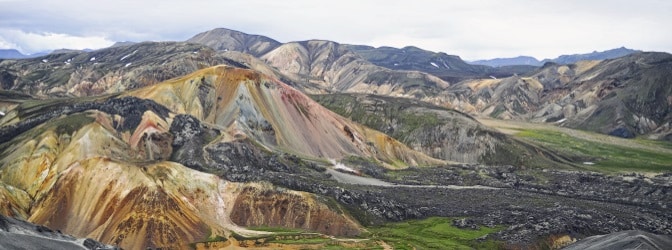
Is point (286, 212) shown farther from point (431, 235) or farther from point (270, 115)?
point (270, 115)

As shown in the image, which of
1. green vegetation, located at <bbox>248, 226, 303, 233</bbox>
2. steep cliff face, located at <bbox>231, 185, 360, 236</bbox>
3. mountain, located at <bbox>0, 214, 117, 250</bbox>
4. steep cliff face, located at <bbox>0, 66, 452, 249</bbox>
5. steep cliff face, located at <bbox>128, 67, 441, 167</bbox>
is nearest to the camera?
mountain, located at <bbox>0, 214, 117, 250</bbox>

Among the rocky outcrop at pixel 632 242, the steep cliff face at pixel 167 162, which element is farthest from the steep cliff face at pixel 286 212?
the rocky outcrop at pixel 632 242

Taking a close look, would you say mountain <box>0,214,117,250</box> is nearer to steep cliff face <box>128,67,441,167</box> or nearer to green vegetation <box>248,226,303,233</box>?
green vegetation <box>248,226,303,233</box>

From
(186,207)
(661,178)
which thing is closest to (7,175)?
(186,207)

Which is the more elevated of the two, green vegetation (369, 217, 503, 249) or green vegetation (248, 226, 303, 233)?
green vegetation (248, 226, 303, 233)

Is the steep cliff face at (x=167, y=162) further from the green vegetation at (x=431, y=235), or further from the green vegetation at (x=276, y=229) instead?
the green vegetation at (x=431, y=235)

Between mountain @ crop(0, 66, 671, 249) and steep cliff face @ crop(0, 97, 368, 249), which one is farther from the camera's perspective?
mountain @ crop(0, 66, 671, 249)

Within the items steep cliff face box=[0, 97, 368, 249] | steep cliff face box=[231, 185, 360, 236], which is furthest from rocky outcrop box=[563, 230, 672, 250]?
steep cliff face box=[0, 97, 368, 249]

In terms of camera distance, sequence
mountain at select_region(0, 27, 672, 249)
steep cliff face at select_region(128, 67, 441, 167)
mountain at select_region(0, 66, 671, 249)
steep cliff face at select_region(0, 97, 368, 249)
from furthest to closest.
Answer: steep cliff face at select_region(128, 67, 441, 167) < mountain at select_region(0, 66, 671, 249) < mountain at select_region(0, 27, 672, 249) < steep cliff face at select_region(0, 97, 368, 249)

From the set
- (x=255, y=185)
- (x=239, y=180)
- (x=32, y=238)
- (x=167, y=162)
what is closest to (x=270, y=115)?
(x=239, y=180)

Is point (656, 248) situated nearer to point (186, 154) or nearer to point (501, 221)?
point (501, 221)
